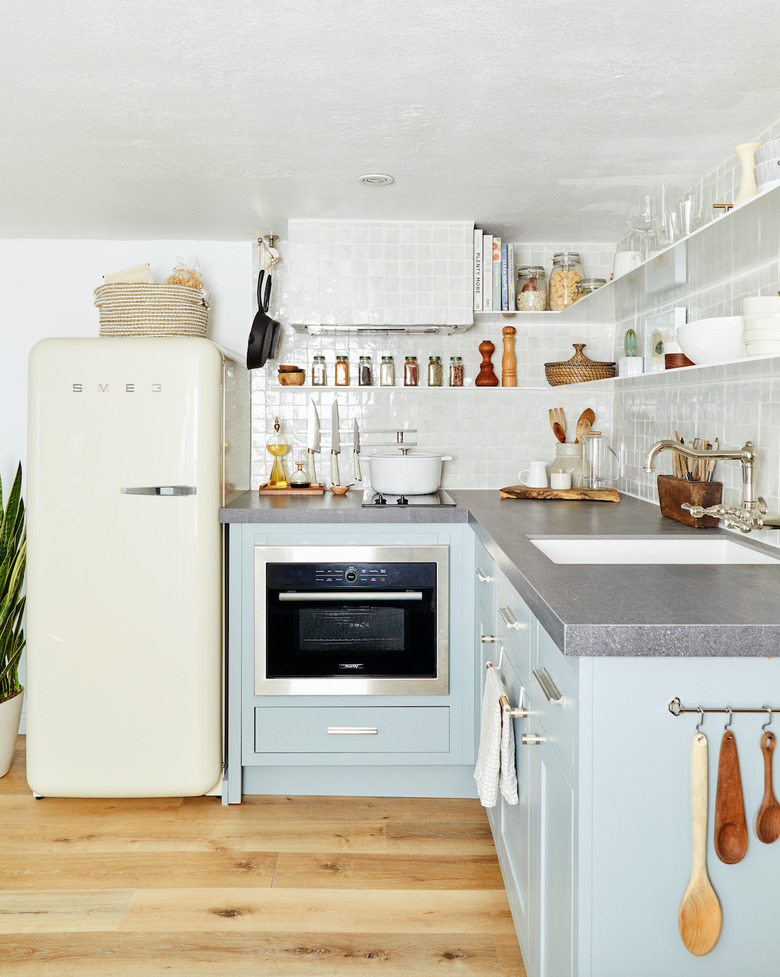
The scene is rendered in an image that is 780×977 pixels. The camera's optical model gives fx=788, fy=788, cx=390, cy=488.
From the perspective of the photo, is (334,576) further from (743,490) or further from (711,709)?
(711,709)

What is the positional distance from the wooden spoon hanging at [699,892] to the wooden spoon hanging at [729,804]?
0.10ft

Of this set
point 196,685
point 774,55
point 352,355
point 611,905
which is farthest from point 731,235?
point 196,685

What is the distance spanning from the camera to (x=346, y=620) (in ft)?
9.14

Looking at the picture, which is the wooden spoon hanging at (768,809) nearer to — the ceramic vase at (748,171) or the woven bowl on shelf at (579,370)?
the ceramic vase at (748,171)

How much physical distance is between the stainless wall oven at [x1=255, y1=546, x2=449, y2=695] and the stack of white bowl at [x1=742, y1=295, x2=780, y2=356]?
1.32 m

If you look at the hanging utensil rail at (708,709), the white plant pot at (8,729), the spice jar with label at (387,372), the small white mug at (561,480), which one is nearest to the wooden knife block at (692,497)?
the small white mug at (561,480)

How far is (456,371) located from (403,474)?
1.97 feet

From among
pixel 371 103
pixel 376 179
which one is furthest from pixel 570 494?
pixel 371 103

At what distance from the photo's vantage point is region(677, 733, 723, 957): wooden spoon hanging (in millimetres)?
1188

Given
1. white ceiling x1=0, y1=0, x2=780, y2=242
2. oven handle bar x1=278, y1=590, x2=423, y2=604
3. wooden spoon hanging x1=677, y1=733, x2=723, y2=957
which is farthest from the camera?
oven handle bar x1=278, y1=590, x2=423, y2=604

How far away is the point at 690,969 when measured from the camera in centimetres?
122


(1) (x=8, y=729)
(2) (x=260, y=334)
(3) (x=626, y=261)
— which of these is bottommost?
(1) (x=8, y=729)

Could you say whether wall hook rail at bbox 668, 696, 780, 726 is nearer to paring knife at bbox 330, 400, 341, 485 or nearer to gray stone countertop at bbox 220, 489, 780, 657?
gray stone countertop at bbox 220, 489, 780, 657

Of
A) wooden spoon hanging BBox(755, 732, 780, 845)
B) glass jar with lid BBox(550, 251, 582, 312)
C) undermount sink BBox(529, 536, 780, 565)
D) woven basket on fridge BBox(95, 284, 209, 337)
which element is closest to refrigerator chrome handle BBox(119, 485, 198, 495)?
woven basket on fridge BBox(95, 284, 209, 337)
